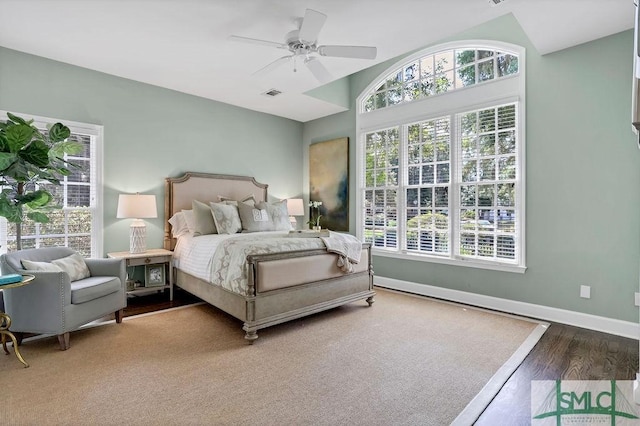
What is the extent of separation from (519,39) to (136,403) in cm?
481

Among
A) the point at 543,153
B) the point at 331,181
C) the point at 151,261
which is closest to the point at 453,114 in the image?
the point at 543,153

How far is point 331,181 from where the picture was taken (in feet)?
19.1

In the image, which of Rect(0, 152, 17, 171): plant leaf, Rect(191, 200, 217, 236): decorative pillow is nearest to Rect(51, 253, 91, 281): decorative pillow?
Rect(0, 152, 17, 171): plant leaf

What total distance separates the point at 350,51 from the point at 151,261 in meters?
3.25

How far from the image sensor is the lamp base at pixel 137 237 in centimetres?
414

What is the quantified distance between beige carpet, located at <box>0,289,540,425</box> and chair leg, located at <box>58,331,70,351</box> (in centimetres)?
9

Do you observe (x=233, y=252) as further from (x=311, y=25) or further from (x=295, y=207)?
(x=295, y=207)

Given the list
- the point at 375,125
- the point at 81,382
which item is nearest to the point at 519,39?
the point at 375,125

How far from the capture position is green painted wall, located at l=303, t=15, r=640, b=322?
310 cm

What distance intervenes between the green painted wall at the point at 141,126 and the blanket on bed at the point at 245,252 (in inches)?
68.5

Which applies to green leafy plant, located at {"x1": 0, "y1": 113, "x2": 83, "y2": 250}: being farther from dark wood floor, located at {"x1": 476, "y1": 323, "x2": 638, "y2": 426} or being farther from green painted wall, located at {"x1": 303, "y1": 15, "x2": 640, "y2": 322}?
green painted wall, located at {"x1": 303, "y1": 15, "x2": 640, "y2": 322}

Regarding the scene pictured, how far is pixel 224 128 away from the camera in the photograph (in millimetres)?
5273

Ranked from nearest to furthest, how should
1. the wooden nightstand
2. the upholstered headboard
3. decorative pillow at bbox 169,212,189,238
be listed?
the wooden nightstand
decorative pillow at bbox 169,212,189,238
the upholstered headboard

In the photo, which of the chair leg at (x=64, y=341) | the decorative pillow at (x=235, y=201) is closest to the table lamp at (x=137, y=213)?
the decorative pillow at (x=235, y=201)
